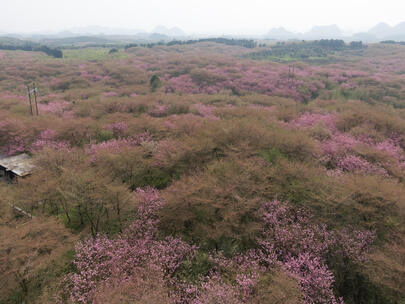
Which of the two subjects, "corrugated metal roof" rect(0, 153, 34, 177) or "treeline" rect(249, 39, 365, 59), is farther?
"treeline" rect(249, 39, 365, 59)

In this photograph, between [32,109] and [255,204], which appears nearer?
[255,204]

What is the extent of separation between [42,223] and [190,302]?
24.5 ft

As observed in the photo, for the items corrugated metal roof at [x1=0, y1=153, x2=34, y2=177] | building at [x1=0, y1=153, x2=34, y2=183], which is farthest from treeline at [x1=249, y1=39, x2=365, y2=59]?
building at [x1=0, y1=153, x2=34, y2=183]

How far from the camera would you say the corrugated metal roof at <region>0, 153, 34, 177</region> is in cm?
1927

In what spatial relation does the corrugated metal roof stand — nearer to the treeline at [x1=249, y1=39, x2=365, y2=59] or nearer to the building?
the building

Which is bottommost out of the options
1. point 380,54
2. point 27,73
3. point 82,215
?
point 82,215

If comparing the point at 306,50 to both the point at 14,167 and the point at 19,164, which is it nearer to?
the point at 19,164

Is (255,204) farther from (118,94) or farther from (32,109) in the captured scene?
(118,94)

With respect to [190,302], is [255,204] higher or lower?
higher

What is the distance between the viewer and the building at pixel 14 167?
19.3 metres

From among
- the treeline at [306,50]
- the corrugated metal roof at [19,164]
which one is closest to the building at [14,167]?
the corrugated metal roof at [19,164]

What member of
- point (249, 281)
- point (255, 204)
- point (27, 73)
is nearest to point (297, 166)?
point (255, 204)

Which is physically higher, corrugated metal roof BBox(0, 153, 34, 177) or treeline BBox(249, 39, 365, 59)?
treeline BBox(249, 39, 365, 59)

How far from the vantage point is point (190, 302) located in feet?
30.3
